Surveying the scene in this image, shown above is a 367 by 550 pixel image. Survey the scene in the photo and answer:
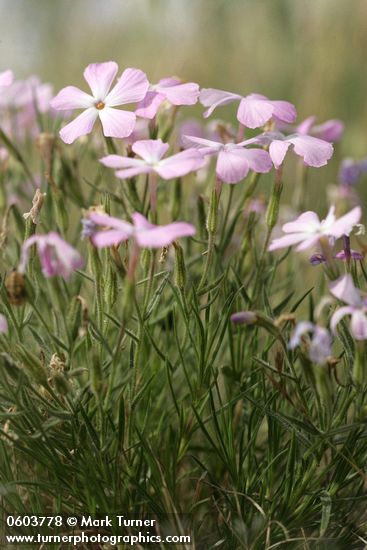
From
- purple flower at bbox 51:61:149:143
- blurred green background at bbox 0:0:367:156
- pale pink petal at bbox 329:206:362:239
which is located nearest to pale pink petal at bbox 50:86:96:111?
purple flower at bbox 51:61:149:143

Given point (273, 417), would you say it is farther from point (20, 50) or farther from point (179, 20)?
point (20, 50)

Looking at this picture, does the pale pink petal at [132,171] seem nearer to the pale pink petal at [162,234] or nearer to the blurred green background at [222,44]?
the pale pink petal at [162,234]

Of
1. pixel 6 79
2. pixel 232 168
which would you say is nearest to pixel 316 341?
pixel 232 168

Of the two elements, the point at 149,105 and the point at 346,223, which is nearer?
the point at 346,223

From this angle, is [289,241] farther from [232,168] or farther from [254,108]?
[254,108]

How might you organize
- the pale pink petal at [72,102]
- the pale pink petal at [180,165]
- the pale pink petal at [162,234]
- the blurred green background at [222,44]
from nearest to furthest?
the pale pink petal at [162,234], the pale pink petal at [180,165], the pale pink petal at [72,102], the blurred green background at [222,44]

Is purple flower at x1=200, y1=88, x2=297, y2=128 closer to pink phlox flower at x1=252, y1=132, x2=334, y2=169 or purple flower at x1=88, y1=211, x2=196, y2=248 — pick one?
pink phlox flower at x1=252, y1=132, x2=334, y2=169

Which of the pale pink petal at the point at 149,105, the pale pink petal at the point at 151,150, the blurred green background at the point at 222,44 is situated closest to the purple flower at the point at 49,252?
the pale pink petal at the point at 151,150
